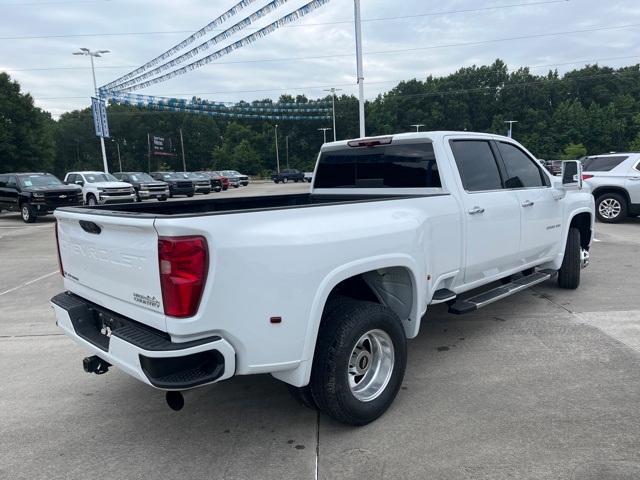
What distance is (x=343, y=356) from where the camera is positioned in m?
2.86

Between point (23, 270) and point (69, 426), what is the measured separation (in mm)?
6776

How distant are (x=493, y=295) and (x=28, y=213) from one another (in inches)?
698

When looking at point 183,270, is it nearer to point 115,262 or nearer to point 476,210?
point 115,262

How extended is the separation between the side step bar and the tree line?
8321 cm

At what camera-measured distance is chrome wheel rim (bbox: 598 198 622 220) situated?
1220cm

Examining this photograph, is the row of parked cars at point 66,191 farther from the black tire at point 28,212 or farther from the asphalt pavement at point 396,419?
the asphalt pavement at point 396,419

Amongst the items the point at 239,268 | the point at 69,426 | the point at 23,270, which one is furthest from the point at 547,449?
the point at 23,270

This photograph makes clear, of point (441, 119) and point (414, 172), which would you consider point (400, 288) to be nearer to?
point (414, 172)

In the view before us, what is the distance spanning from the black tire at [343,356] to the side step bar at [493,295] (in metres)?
1.05

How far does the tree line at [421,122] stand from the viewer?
8312cm

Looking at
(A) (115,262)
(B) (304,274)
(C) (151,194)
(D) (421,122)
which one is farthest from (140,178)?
(D) (421,122)

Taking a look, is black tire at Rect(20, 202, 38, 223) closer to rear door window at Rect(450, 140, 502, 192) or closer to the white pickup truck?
the white pickup truck

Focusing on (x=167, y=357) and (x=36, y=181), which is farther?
(x=36, y=181)

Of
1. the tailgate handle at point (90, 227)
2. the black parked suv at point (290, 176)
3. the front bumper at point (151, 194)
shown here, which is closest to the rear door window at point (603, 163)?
the tailgate handle at point (90, 227)
